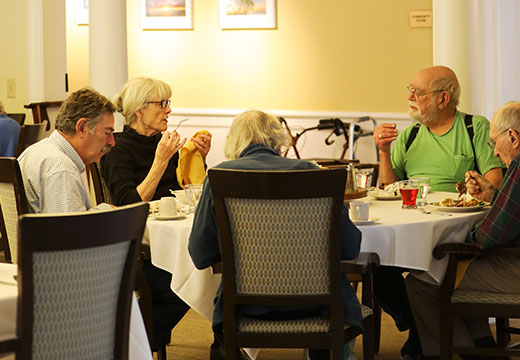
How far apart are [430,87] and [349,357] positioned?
1913 millimetres

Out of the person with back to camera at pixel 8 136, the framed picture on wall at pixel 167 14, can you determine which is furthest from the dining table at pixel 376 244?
the framed picture on wall at pixel 167 14

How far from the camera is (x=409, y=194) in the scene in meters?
3.56

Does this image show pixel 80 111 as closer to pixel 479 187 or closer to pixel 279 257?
pixel 279 257

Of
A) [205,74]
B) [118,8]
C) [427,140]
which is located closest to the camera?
[427,140]

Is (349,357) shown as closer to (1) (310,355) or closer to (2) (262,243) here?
(1) (310,355)

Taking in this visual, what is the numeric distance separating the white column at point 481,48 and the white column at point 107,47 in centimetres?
230

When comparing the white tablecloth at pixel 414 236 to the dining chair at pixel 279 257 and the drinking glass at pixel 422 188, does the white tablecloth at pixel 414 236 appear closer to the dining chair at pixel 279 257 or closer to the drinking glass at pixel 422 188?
the drinking glass at pixel 422 188

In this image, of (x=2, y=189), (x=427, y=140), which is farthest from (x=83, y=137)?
(x=427, y=140)

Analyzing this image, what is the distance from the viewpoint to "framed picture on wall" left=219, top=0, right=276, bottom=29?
829cm

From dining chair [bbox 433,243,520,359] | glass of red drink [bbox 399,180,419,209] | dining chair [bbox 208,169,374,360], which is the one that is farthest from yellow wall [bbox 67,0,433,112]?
dining chair [bbox 208,169,374,360]

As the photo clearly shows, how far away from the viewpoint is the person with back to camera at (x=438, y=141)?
14.4ft

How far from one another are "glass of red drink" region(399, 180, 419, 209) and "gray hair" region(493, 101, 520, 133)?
431mm

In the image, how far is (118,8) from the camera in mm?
6141

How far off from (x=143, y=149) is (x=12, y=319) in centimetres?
219
